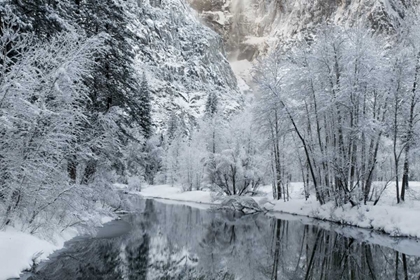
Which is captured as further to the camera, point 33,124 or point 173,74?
point 173,74

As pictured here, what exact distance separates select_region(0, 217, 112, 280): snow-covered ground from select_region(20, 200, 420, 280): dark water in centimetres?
33

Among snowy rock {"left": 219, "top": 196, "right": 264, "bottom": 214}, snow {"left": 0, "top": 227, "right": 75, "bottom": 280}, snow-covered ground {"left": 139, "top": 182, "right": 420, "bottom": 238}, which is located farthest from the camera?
snowy rock {"left": 219, "top": 196, "right": 264, "bottom": 214}

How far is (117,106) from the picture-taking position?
18328 mm

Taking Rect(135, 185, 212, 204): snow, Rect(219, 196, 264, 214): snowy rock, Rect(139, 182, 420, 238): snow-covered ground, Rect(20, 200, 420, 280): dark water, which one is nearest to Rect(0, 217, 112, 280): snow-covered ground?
Rect(20, 200, 420, 280): dark water

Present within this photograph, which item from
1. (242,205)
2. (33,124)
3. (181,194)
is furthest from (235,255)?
(181,194)

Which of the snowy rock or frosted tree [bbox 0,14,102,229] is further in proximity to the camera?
the snowy rock

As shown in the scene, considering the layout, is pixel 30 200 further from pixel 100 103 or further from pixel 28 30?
pixel 100 103

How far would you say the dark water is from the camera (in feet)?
33.1

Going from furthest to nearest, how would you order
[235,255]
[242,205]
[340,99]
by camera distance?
[242,205] → [340,99] → [235,255]

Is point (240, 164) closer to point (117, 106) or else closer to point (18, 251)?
point (117, 106)

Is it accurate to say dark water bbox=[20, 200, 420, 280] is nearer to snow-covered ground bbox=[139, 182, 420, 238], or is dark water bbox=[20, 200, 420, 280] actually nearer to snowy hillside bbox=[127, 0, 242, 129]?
snow-covered ground bbox=[139, 182, 420, 238]

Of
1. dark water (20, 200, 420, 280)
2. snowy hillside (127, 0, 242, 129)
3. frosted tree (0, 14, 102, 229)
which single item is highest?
snowy hillside (127, 0, 242, 129)

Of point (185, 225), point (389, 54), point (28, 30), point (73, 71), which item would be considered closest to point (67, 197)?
point (73, 71)

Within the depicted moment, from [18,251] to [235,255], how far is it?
681cm
